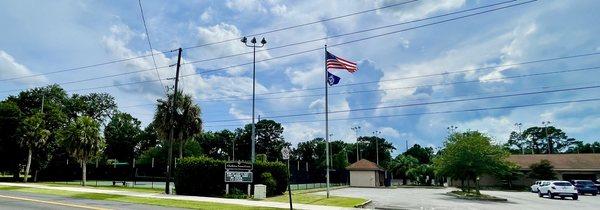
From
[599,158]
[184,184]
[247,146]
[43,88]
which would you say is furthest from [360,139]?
[184,184]

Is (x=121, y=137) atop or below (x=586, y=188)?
atop

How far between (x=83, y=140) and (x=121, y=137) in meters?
51.4

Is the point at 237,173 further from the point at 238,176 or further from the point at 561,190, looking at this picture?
the point at 561,190

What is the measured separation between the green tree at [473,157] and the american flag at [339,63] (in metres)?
12.2

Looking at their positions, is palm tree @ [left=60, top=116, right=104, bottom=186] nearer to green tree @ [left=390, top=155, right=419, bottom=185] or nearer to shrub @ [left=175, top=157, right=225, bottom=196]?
shrub @ [left=175, top=157, right=225, bottom=196]

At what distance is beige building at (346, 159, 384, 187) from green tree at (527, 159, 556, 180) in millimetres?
19276

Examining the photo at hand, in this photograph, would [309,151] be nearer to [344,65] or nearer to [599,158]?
[599,158]

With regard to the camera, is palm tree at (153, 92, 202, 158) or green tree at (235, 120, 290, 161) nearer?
palm tree at (153, 92, 202, 158)

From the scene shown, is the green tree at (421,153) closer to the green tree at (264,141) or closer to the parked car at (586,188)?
the green tree at (264,141)

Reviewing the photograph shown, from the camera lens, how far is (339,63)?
94.0 ft

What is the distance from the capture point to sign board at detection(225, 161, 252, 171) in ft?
92.6

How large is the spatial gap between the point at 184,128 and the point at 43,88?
122 ft

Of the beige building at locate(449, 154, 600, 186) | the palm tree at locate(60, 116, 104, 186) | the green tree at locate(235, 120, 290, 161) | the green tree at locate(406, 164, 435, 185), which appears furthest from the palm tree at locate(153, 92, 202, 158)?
the green tree at locate(235, 120, 290, 161)

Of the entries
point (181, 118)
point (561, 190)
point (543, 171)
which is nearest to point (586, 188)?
point (561, 190)
